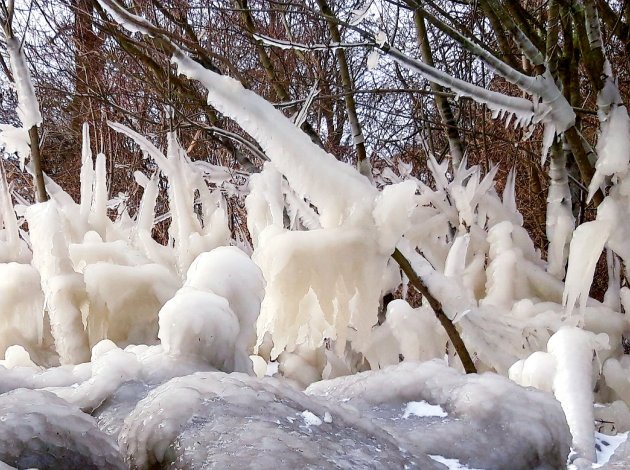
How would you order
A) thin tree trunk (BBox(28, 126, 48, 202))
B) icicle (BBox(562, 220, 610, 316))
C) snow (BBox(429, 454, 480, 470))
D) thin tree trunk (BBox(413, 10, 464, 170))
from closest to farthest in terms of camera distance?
snow (BBox(429, 454, 480, 470)) < icicle (BBox(562, 220, 610, 316)) < thin tree trunk (BBox(28, 126, 48, 202)) < thin tree trunk (BBox(413, 10, 464, 170))

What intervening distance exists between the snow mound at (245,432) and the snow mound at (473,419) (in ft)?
0.54

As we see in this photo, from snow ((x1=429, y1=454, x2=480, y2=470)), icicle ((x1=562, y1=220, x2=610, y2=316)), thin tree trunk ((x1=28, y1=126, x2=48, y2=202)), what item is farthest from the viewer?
thin tree trunk ((x1=28, y1=126, x2=48, y2=202))

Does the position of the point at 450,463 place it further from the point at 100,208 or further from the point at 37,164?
A: the point at 37,164

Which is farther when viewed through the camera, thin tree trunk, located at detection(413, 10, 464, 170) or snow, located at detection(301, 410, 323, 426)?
thin tree trunk, located at detection(413, 10, 464, 170)

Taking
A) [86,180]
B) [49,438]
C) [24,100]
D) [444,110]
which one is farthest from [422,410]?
[444,110]

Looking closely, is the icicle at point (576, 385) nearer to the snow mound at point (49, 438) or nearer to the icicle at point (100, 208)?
the snow mound at point (49, 438)

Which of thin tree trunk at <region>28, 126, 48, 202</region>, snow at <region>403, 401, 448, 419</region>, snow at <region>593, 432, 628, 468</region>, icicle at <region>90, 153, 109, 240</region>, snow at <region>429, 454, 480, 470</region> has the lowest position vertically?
snow at <region>593, 432, 628, 468</region>

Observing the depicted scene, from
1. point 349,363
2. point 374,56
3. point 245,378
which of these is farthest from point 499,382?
point 349,363

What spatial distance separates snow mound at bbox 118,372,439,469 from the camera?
1319 mm

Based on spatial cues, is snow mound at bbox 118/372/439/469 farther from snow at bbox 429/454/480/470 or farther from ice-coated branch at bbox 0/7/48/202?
ice-coated branch at bbox 0/7/48/202

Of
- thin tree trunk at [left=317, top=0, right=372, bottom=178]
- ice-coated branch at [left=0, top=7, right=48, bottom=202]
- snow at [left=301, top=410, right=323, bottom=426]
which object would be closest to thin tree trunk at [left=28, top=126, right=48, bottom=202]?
ice-coated branch at [left=0, top=7, right=48, bottom=202]

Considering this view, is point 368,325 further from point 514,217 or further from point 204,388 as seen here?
point 514,217

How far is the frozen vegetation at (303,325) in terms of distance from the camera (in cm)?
143

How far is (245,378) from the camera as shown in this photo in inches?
65.5
